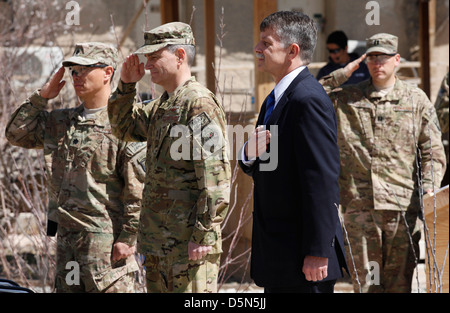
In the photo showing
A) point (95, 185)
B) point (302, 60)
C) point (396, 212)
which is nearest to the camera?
point (302, 60)

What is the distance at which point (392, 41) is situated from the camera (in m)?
5.39

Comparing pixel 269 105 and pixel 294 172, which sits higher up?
pixel 269 105

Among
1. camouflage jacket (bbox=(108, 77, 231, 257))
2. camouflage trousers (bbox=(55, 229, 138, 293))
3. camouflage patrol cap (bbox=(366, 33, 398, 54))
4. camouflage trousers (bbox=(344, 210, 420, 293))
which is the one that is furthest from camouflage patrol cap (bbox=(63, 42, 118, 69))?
camouflage trousers (bbox=(344, 210, 420, 293))

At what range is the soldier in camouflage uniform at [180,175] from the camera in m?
3.49

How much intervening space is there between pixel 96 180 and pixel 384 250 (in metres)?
2.20

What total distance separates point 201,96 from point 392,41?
7.49 ft

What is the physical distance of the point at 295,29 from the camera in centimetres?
317

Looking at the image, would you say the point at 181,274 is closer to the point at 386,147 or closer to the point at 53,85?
the point at 53,85

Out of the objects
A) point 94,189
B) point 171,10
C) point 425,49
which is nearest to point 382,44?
point 94,189

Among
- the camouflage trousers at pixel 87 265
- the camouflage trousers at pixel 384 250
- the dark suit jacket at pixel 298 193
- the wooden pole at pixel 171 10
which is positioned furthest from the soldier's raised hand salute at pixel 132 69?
the wooden pole at pixel 171 10

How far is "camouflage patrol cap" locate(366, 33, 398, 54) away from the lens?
5336 mm
